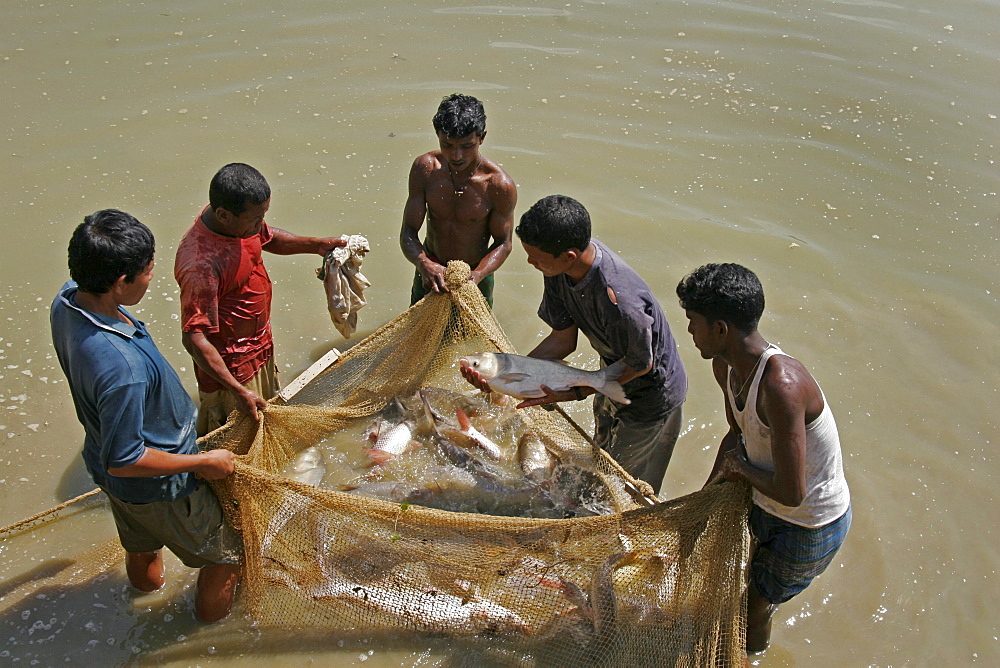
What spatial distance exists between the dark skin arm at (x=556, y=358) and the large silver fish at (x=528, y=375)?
0.02 meters

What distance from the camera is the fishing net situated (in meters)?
3.17

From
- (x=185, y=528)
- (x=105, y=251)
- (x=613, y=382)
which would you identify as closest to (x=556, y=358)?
(x=613, y=382)

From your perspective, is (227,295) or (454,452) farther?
(454,452)

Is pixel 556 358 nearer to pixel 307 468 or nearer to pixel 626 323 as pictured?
pixel 626 323

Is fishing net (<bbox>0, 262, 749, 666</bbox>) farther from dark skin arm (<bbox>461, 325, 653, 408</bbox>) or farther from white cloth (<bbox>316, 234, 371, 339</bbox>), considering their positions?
white cloth (<bbox>316, 234, 371, 339</bbox>)

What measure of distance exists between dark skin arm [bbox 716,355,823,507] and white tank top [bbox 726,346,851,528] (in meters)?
0.06

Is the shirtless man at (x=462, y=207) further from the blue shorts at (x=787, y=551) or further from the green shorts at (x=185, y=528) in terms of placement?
the blue shorts at (x=787, y=551)

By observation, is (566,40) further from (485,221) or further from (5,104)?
(5,104)

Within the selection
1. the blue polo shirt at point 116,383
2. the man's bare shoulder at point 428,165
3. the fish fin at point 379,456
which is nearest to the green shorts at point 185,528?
the blue polo shirt at point 116,383

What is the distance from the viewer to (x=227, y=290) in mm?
3887

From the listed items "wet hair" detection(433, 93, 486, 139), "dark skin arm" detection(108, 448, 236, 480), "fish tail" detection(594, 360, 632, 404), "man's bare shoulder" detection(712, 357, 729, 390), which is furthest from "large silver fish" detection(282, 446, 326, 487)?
"man's bare shoulder" detection(712, 357, 729, 390)

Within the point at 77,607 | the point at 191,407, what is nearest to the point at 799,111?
the point at 191,407

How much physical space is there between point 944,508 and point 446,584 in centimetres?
314

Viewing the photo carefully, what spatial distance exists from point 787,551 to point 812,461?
429 mm
